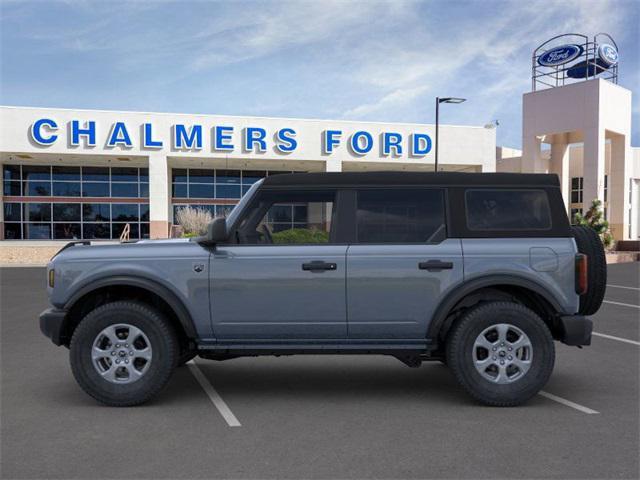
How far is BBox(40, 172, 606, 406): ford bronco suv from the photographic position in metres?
5.00

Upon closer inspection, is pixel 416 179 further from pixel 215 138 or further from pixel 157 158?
pixel 157 158

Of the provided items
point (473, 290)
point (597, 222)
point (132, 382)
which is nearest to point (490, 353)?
point (473, 290)

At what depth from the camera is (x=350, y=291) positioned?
5.01m

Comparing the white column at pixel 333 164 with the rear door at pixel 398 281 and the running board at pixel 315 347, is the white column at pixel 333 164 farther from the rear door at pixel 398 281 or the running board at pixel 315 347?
the running board at pixel 315 347

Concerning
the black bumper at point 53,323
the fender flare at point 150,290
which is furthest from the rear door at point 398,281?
the black bumper at point 53,323

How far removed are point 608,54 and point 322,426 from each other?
1358 inches

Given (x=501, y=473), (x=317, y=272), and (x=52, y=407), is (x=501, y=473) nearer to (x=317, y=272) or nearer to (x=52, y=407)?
(x=317, y=272)

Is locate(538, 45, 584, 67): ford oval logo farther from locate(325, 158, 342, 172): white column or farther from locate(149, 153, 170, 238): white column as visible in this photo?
locate(149, 153, 170, 238): white column

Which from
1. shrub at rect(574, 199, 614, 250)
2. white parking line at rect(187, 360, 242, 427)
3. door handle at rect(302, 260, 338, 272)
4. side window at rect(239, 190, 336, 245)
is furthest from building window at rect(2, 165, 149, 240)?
door handle at rect(302, 260, 338, 272)

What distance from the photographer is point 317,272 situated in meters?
5.02

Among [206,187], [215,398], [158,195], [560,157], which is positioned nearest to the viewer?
[215,398]

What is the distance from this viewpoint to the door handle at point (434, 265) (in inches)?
197

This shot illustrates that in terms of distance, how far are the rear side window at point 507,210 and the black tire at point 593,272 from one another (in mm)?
478

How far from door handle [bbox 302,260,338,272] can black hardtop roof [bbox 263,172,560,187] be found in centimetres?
75
